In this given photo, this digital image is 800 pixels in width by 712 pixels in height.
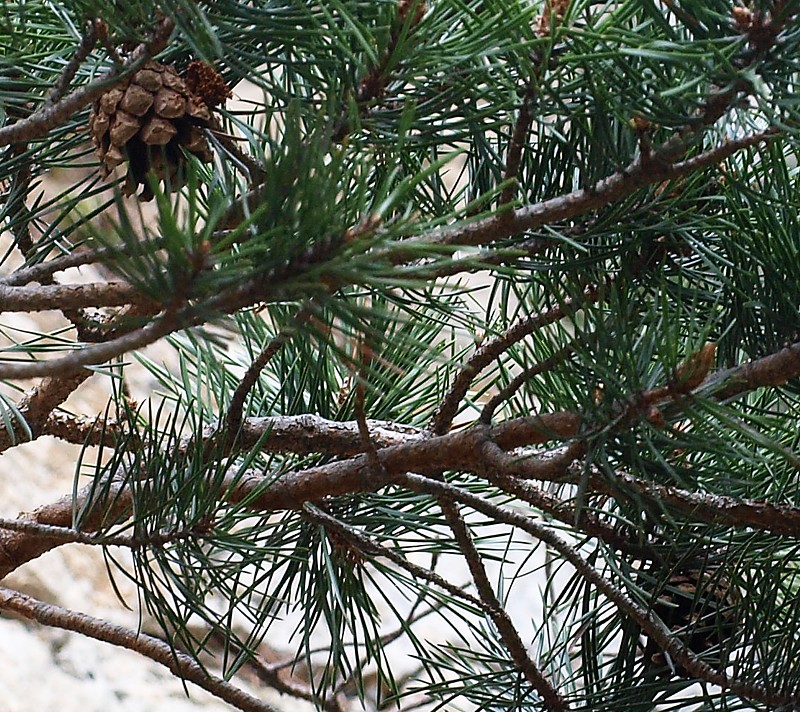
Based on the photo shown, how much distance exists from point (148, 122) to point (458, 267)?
0.41ft

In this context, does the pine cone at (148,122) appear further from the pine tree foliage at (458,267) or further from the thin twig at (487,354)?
the thin twig at (487,354)

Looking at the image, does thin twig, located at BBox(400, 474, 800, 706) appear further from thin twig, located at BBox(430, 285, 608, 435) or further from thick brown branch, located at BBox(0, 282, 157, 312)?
thick brown branch, located at BBox(0, 282, 157, 312)

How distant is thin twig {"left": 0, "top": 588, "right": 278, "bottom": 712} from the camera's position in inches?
19.3

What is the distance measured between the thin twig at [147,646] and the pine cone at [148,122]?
25 cm

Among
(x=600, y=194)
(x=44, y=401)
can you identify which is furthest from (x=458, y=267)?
(x=44, y=401)

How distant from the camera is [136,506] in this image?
15.5 inches

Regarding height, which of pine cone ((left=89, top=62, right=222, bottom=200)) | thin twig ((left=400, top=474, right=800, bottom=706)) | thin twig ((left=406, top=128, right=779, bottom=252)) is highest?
pine cone ((left=89, top=62, right=222, bottom=200))

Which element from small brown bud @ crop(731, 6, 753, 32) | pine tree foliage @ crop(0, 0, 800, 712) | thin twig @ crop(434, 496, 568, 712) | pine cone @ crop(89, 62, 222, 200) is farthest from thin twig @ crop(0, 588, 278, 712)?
small brown bud @ crop(731, 6, 753, 32)

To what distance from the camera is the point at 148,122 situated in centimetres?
34

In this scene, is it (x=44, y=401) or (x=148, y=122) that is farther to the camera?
(x=44, y=401)

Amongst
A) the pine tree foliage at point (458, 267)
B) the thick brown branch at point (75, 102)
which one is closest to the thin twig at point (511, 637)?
the pine tree foliage at point (458, 267)

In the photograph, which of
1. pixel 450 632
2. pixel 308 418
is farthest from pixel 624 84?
pixel 450 632

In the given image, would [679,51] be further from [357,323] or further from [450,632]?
[450,632]

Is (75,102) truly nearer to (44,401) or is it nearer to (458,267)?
(458,267)
